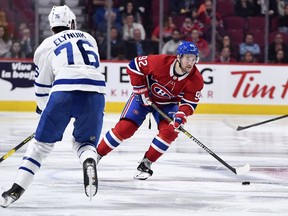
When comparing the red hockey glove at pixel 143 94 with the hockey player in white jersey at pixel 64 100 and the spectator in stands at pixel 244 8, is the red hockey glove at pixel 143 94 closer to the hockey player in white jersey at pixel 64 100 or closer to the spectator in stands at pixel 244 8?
the hockey player in white jersey at pixel 64 100

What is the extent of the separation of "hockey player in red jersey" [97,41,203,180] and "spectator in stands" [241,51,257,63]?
576cm

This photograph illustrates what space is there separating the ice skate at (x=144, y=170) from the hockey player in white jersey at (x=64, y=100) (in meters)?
1.30

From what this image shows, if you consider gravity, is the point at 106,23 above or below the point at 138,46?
above

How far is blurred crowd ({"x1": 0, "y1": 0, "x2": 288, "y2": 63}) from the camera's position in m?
11.7

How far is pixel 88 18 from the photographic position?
1189 cm

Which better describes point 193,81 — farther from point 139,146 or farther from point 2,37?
point 2,37

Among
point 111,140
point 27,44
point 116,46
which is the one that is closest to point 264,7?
point 116,46

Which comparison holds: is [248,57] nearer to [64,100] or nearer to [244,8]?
[244,8]

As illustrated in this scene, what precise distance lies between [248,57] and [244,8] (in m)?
0.72

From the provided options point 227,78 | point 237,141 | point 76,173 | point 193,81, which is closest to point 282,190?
point 193,81

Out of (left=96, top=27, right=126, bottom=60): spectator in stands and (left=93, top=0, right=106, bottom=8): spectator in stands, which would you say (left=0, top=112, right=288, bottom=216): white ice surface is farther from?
(left=93, top=0, right=106, bottom=8): spectator in stands

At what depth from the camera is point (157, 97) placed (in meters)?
6.07

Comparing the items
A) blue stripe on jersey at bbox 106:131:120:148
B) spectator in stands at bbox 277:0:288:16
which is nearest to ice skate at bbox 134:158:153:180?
blue stripe on jersey at bbox 106:131:120:148

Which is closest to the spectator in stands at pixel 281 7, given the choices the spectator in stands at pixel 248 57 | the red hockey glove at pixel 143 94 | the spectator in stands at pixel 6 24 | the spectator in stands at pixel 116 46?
the spectator in stands at pixel 248 57
